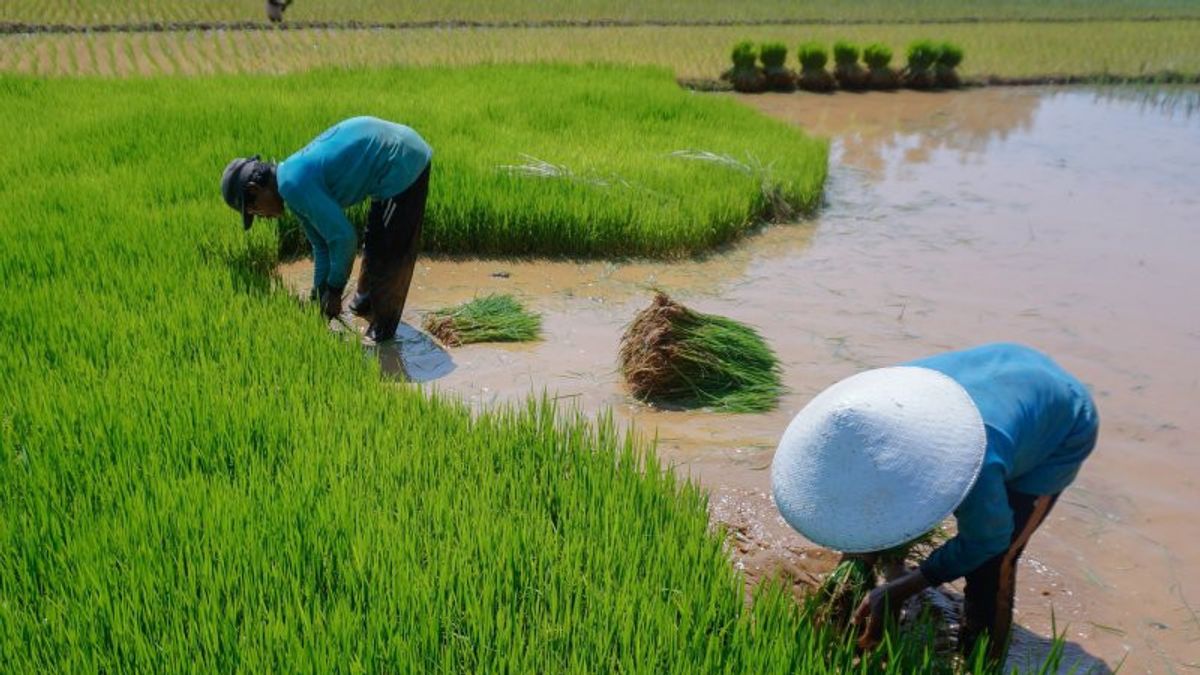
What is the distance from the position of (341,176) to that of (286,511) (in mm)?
1636

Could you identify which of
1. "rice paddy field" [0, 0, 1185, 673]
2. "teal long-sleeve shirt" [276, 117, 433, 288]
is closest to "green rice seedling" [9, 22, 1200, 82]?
"rice paddy field" [0, 0, 1185, 673]

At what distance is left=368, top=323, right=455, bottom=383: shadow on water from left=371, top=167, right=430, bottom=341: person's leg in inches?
5.8

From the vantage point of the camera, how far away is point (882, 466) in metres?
1.63

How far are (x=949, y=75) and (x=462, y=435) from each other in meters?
11.1

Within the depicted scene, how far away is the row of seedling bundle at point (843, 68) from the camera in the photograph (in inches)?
451

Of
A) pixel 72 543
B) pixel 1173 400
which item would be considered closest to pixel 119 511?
pixel 72 543

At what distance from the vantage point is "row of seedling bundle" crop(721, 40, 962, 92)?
37.6ft

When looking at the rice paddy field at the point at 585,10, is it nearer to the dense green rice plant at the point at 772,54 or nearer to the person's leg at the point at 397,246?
the dense green rice plant at the point at 772,54

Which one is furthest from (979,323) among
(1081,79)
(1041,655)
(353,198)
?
(1081,79)

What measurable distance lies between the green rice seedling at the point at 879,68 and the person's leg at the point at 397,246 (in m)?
9.40

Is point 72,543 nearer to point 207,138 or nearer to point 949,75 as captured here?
point 207,138

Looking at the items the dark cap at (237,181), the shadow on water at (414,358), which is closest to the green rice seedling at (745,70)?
the shadow on water at (414,358)

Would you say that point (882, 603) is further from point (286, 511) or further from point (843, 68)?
point (843, 68)

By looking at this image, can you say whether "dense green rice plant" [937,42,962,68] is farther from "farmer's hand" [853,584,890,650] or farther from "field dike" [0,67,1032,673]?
"farmer's hand" [853,584,890,650]
